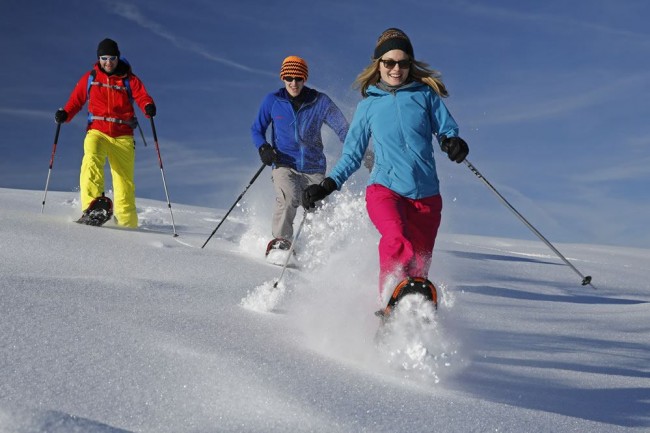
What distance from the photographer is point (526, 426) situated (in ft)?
9.55

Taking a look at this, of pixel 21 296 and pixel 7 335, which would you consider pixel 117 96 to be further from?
pixel 7 335

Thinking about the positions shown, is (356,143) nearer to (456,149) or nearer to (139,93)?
(456,149)

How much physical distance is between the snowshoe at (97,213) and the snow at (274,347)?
0.39 meters

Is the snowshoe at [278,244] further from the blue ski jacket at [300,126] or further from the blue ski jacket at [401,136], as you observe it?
the blue ski jacket at [401,136]

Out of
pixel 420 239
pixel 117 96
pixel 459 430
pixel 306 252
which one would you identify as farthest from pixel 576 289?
pixel 459 430

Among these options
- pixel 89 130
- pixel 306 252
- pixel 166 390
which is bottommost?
pixel 166 390

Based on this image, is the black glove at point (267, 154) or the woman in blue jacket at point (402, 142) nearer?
the woman in blue jacket at point (402, 142)

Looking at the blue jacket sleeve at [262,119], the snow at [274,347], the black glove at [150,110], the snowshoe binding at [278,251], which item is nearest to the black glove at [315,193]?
the snow at [274,347]

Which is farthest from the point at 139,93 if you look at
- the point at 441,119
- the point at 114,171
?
the point at 441,119

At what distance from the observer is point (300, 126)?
24.1 feet

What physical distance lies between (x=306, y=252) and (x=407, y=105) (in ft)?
11.0

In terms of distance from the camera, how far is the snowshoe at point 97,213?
8273mm

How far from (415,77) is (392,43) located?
290 mm

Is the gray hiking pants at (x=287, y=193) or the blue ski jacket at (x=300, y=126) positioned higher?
the blue ski jacket at (x=300, y=126)
